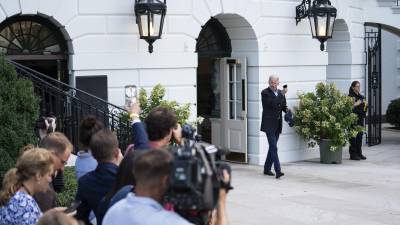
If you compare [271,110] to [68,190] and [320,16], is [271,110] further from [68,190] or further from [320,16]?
[68,190]

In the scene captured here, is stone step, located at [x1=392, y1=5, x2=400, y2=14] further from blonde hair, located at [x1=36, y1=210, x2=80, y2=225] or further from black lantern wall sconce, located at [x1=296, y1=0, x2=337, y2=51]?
blonde hair, located at [x1=36, y1=210, x2=80, y2=225]

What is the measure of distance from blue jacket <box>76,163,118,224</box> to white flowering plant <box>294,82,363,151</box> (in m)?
9.85

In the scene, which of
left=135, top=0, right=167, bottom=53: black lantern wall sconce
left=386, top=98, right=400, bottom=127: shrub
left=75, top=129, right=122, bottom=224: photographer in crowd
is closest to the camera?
left=75, top=129, right=122, bottom=224: photographer in crowd

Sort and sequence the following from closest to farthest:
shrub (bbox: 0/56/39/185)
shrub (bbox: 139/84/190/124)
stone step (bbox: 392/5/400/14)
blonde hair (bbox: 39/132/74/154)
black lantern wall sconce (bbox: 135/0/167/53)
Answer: blonde hair (bbox: 39/132/74/154), shrub (bbox: 0/56/39/185), shrub (bbox: 139/84/190/124), black lantern wall sconce (bbox: 135/0/167/53), stone step (bbox: 392/5/400/14)

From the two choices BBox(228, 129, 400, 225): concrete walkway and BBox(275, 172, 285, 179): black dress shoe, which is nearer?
BBox(228, 129, 400, 225): concrete walkway

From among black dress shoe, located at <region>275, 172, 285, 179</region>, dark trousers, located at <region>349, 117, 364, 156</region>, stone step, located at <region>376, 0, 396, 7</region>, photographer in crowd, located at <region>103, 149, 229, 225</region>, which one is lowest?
black dress shoe, located at <region>275, 172, 285, 179</region>

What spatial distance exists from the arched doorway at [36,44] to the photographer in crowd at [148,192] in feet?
28.8

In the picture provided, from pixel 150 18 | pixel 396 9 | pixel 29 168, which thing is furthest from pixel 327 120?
pixel 29 168

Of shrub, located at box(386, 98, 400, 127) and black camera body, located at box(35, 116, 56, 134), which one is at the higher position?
black camera body, located at box(35, 116, 56, 134)

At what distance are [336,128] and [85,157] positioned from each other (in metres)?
9.30

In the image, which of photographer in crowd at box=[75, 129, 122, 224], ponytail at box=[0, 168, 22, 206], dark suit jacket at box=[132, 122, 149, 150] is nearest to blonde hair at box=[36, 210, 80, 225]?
ponytail at box=[0, 168, 22, 206]

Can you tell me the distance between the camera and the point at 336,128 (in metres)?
14.4

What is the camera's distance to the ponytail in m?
4.74

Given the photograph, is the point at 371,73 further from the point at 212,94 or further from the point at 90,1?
the point at 90,1
